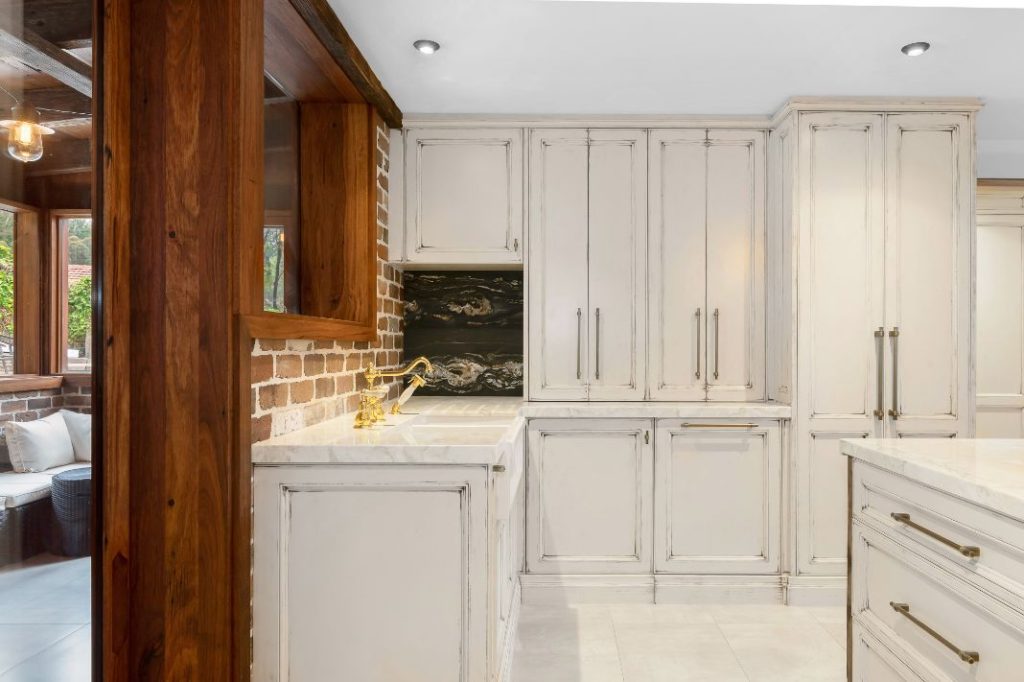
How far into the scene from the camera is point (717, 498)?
9.55 ft

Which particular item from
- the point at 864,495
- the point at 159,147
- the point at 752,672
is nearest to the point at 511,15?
the point at 159,147

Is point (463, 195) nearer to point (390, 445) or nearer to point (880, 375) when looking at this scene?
point (390, 445)

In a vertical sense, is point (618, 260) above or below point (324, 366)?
above

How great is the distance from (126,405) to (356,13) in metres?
1.48

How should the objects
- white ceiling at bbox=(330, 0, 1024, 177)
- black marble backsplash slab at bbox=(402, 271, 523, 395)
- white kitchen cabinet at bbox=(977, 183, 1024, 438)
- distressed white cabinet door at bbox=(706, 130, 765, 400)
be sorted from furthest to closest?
white kitchen cabinet at bbox=(977, 183, 1024, 438) → black marble backsplash slab at bbox=(402, 271, 523, 395) → distressed white cabinet door at bbox=(706, 130, 765, 400) → white ceiling at bbox=(330, 0, 1024, 177)

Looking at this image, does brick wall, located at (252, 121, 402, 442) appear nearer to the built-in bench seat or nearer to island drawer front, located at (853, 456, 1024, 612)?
the built-in bench seat

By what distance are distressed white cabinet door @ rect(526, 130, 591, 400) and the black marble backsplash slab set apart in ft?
1.36

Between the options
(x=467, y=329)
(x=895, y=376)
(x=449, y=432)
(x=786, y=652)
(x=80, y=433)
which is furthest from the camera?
(x=467, y=329)

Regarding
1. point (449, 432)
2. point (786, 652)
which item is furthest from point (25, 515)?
point (786, 652)

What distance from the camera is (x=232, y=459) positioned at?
60.9 inches

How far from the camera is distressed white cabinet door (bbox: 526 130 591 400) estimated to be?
3025 millimetres

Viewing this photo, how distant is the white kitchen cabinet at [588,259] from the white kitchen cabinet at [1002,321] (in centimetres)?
254

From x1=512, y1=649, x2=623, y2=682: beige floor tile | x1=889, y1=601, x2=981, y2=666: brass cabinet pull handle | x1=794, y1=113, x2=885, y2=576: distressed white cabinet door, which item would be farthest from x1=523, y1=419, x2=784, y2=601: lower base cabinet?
x1=889, y1=601, x2=981, y2=666: brass cabinet pull handle

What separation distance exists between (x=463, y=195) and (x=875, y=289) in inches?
A: 78.3
